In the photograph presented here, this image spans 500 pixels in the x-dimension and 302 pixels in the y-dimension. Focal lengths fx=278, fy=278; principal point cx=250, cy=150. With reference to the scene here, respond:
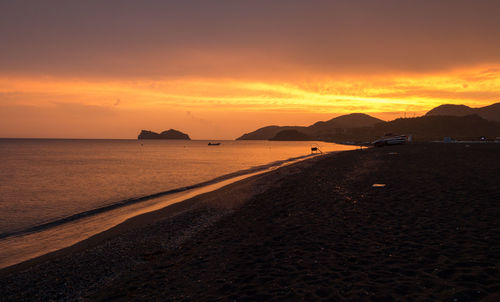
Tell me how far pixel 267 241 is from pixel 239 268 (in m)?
Result: 2.46

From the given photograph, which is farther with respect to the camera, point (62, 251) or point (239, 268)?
point (62, 251)

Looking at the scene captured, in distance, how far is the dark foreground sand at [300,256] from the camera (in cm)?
678

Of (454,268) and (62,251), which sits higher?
(454,268)

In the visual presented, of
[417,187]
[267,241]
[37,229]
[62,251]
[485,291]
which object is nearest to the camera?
[485,291]

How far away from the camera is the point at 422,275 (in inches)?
274

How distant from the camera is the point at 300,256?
891 cm

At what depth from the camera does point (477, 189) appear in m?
16.0

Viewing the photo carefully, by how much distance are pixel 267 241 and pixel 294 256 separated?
6.40 ft

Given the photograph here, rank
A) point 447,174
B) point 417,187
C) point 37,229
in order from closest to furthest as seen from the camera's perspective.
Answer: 1. point 37,229
2. point 417,187
3. point 447,174

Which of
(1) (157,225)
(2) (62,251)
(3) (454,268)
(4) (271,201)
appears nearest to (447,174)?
(4) (271,201)

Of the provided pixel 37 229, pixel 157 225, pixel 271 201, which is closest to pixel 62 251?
pixel 157 225

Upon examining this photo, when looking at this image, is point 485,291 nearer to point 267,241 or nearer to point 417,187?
point 267,241

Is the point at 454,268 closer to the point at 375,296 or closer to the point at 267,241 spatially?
the point at 375,296

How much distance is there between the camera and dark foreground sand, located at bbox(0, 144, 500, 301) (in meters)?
6.78
